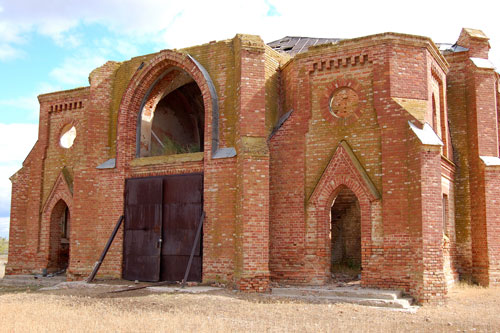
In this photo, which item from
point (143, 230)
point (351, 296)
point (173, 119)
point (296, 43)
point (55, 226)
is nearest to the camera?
point (351, 296)

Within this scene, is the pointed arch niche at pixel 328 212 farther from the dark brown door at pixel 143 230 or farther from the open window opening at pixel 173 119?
the open window opening at pixel 173 119

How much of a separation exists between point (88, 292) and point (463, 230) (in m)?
10.8

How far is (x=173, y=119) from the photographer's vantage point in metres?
18.5

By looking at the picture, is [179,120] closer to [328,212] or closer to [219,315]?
[328,212]

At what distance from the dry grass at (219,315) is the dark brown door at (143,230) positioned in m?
2.53

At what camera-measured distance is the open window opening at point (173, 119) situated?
1628 centimetres

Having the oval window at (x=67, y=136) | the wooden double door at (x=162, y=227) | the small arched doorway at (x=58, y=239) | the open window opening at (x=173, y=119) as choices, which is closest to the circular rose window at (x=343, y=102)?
the wooden double door at (x=162, y=227)

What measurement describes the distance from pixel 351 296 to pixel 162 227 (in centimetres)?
592

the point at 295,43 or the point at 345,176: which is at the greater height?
the point at 295,43

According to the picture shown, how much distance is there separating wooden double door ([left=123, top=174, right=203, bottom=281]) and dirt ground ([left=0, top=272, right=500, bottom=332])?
76.6 inches

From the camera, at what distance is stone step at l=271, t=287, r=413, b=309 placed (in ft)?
36.5

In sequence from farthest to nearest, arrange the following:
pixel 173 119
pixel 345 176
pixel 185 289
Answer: pixel 173 119 → pixel 345 176 → pixel 185 289

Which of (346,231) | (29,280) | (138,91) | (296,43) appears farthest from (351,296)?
(29,280)

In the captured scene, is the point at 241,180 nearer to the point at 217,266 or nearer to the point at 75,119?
the point at 217,266
